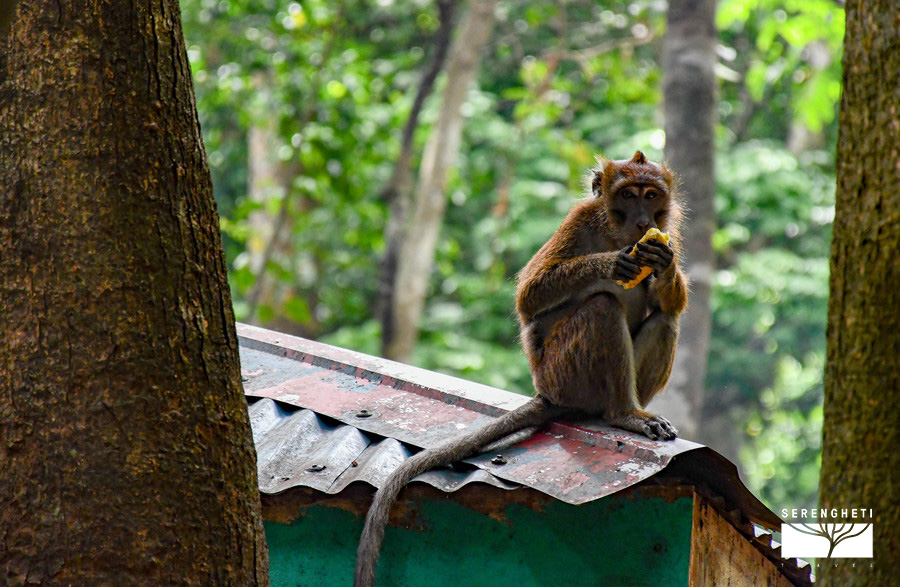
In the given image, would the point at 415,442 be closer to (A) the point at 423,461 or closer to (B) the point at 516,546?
Result: (A) the point at 423,461

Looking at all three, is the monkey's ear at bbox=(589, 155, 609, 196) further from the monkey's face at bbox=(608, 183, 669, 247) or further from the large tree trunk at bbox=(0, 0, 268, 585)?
the large tree trunk at bbox=(0, 0, 268, 585)

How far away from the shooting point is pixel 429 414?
4.71 meters

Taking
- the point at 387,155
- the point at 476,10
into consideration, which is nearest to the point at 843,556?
the point at 476,10

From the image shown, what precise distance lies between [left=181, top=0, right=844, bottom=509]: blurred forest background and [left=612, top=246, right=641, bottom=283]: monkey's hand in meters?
5.78

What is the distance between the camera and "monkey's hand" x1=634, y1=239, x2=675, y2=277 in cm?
456

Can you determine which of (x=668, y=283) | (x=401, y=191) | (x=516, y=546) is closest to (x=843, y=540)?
(x=516, y=546)

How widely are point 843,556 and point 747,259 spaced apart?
47.7ft

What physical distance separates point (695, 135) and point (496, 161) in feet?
24.8

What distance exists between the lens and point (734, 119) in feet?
63.0

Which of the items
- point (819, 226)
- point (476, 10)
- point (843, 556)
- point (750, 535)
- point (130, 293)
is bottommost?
point (750, 535)

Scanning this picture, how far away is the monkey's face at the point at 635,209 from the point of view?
4.94 metres

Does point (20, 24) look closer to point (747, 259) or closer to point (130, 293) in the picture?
point (130, 293)

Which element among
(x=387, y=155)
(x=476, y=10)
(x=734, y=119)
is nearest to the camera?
(x=476, y=10)

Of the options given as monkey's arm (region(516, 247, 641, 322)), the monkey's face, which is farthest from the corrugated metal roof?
the monkey's face
